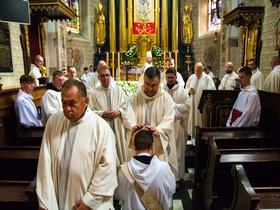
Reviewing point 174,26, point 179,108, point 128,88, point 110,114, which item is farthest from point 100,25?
point 110,114

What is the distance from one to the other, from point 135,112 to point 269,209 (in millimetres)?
1912

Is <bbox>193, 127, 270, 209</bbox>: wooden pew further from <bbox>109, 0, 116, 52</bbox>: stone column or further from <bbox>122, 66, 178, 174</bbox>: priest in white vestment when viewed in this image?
<bbox>109, 0, 116, 52</bbox>: stone column

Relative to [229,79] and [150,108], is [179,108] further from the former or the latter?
[229,79]

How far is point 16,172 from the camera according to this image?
3586 mm

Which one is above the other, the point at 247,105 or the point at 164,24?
the point at 164,24

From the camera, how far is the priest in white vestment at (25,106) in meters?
4.55

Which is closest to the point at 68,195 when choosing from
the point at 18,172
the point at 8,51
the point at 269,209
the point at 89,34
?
the point at 269,209

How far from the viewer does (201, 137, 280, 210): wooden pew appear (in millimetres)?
3051

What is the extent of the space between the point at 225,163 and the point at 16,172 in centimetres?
257

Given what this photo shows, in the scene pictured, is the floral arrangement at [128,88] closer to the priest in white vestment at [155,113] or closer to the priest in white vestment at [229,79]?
the priest in white vestment at [229,79]

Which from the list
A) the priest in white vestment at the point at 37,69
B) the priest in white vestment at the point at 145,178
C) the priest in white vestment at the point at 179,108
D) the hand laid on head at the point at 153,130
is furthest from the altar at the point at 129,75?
the priest in white vestment at the point at 145,178

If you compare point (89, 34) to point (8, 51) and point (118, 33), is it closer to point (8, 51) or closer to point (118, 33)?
point (118, 33)

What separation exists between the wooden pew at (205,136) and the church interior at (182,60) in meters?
0.01

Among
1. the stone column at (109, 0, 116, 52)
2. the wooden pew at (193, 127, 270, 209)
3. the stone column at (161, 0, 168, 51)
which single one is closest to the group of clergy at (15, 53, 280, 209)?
the wooden pew at (193, 127, 270, 209)
